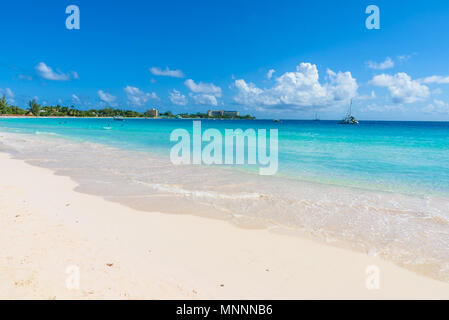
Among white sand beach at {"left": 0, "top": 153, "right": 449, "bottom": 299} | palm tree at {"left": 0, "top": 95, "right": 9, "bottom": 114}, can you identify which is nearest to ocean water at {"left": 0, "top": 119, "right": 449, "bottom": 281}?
white sand beach at {"left": 0, "top": 153, "right": 449, "bottom": 299}

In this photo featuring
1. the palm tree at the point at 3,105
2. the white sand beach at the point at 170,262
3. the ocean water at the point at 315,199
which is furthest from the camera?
the palm tree at the point at 3,105

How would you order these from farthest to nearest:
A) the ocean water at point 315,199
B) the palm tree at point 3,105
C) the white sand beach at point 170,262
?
the palm tree at point 3,105 < the ocean water at point 315,199 < the white sand beach at point 170,262

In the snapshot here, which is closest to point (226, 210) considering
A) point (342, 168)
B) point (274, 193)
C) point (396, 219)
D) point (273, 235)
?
point (273, 235)

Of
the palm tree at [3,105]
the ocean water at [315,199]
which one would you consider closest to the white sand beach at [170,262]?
the ocean water at [315,199]

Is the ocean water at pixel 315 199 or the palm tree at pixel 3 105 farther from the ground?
the palm tree at pixel 3 105

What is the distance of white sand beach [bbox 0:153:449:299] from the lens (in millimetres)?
3627

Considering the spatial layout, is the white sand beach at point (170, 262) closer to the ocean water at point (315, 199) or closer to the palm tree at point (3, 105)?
the ocean water at point (315, 199)

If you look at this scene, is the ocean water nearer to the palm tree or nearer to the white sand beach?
the white sand beach

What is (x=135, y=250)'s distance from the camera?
4.80 metres

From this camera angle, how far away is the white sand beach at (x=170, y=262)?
143 inches

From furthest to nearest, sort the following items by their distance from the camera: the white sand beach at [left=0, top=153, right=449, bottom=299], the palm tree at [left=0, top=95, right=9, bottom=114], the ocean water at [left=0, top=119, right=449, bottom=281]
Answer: the palm tree at [left=0, top=95, right=9, bottom=114] < the ocean water at [left=0, top=119, right=449, bottom=281] < the white sand beach at [left=0, top=153, right=449, bottom=299]

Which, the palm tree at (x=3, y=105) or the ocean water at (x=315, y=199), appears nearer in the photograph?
the ocean water at (x=315, y=199)

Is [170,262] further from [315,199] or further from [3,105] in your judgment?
[3,105]

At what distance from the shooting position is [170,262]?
4.46 meters
